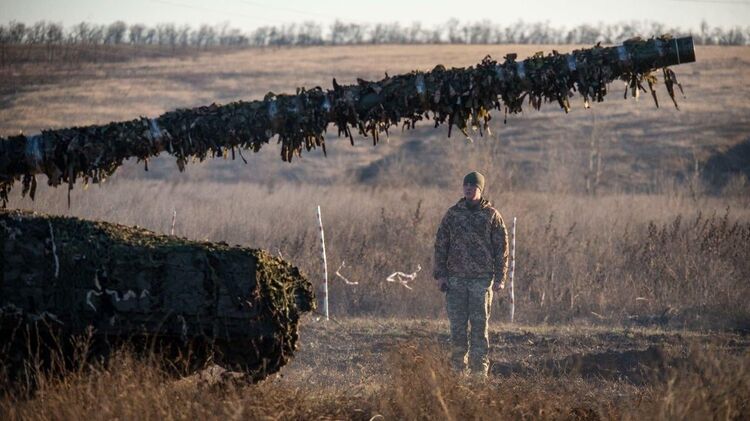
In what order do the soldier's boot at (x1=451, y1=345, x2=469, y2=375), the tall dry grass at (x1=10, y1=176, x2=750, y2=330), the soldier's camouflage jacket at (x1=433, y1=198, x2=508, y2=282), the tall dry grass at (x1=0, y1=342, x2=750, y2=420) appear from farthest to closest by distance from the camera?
the tall dry grass at (x1=10, y1=176, x2=750, y2=330) → the soldier's camouflage jacket at (x1=433, y1=198, x2=508, y2=282) → the soldier's boot at (x1=451, y1=345, x2=469, y2=375) → the tall dry grass at (x1=0, y1=342, x2=750, y2=420)

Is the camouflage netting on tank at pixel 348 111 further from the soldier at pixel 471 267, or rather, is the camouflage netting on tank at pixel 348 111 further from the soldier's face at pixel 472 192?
the soldier at pixel 471 267

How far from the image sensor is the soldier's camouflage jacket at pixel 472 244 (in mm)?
10625

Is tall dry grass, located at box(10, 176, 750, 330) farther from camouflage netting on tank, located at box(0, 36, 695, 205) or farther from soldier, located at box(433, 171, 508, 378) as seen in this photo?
camouflage netting on tank, located at box(0, 36, 695, 205)

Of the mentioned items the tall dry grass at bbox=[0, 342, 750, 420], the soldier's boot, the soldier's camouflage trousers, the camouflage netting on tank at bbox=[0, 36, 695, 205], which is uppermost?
the camouflage netting on tank at bbox=[0, 36, 695, 205]

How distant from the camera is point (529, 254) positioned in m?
18.8

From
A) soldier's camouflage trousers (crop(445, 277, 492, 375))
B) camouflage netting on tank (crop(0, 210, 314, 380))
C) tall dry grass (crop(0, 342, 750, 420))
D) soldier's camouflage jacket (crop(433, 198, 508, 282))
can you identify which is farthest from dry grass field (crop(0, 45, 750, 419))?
soldier's camouflage jacket (crop(433, 198, 508, 282))

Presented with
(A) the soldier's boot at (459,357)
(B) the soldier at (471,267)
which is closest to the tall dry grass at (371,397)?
(A) the soldier's boot at (459,357)

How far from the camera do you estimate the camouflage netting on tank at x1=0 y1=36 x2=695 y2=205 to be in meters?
7.52

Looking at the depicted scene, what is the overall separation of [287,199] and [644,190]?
14.6 metres

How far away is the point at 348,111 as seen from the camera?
7.75 m

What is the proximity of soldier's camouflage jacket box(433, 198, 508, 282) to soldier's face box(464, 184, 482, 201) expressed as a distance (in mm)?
113

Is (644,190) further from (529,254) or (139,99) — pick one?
(139,99)

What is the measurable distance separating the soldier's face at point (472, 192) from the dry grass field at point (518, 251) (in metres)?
1.95

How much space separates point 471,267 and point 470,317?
56 centimetres
